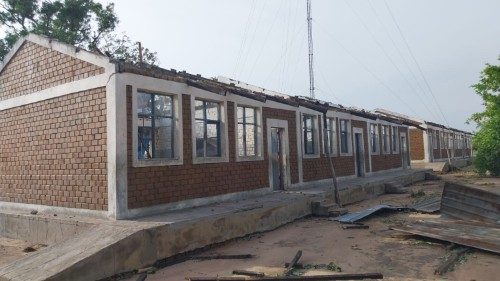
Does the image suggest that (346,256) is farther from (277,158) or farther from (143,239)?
(277,158)

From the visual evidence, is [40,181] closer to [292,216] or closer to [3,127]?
[3,127]

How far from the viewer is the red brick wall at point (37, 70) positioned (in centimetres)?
973

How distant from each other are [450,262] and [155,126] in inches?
275

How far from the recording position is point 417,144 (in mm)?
34531

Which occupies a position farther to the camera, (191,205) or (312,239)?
(191,205)

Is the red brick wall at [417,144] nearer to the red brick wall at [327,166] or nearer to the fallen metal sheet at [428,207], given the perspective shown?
the red brick wall at [327,166]

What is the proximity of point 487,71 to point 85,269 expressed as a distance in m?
27.7

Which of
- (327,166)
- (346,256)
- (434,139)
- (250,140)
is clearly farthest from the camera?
(434,139)

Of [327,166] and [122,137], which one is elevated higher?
[122,137]

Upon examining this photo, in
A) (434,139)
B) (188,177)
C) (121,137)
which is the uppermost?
(434,139)

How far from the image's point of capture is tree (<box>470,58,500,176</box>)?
24562 millimetres

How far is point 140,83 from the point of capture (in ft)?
29.7

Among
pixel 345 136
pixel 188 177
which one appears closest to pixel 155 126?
pixel 188 177

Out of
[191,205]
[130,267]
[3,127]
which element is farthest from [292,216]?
[3,127]
